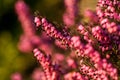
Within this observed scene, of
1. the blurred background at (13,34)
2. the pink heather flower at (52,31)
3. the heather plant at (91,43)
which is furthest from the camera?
the blurred background at (13,34)

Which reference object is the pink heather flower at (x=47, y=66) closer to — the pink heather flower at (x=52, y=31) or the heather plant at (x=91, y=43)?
the heather plant at (x=91, y=43)

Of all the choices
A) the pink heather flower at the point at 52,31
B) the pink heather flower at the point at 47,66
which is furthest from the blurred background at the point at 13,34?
the pink heather flower at the point at 52,31

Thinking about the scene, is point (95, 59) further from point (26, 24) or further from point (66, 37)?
point (26, 24)

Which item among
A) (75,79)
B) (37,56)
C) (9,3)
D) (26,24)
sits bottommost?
(75,79)

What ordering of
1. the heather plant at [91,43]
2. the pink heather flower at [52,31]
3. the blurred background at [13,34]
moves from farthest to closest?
1. the blurred background at [13,34]
2. the pink heather flower at [52,31]
3. the heather plant at [91,43]

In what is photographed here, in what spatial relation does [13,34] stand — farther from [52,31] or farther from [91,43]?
[91,43]

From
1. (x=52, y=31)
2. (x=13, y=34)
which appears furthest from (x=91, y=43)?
(x=13, y=34)

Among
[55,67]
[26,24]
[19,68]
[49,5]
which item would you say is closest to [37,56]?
[55,67]

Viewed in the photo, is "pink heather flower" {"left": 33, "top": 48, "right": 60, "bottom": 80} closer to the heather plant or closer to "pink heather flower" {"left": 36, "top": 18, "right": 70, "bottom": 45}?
the heather plant
